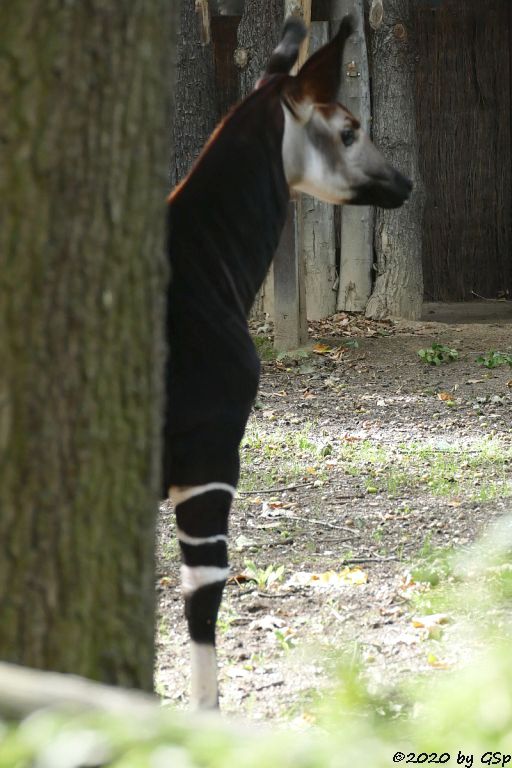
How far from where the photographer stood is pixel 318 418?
6.84 m

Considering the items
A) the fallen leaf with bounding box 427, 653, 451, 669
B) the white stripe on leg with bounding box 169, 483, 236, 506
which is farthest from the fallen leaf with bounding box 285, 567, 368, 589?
the white stripe on leg with bounding box 169, 483, 236, 506

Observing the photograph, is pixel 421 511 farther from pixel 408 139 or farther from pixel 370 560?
pixel 408 139

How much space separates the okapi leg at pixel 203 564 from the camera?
3.01 meters

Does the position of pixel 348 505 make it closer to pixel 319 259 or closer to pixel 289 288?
pixel 289 288

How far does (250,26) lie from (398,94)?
4.21 ft

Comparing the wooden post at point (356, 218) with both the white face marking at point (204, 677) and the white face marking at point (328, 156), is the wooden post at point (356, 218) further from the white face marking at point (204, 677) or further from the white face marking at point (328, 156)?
the white face marking at point (204, 677)

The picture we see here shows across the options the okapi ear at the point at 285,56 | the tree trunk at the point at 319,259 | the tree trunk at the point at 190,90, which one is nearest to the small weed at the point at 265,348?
the tree trunk at the point at 319,259

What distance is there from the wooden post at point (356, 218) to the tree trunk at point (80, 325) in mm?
6972

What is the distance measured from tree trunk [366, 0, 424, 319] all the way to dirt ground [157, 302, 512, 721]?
309mm

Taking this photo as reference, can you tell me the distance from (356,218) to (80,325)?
7.36 metres

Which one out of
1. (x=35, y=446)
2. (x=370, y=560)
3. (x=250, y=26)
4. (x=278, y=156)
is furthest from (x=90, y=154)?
(x=250, y=26)

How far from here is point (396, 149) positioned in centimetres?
864

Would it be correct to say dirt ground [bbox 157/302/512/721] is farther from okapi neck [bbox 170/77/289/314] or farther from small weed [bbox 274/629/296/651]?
okapi neck [bbox 170/77/289/314]

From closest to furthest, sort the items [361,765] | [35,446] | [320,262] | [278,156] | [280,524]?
1. [361,765]
2. [35,446]
3. [278,156]
4. [280,524]
5. [320,262]
